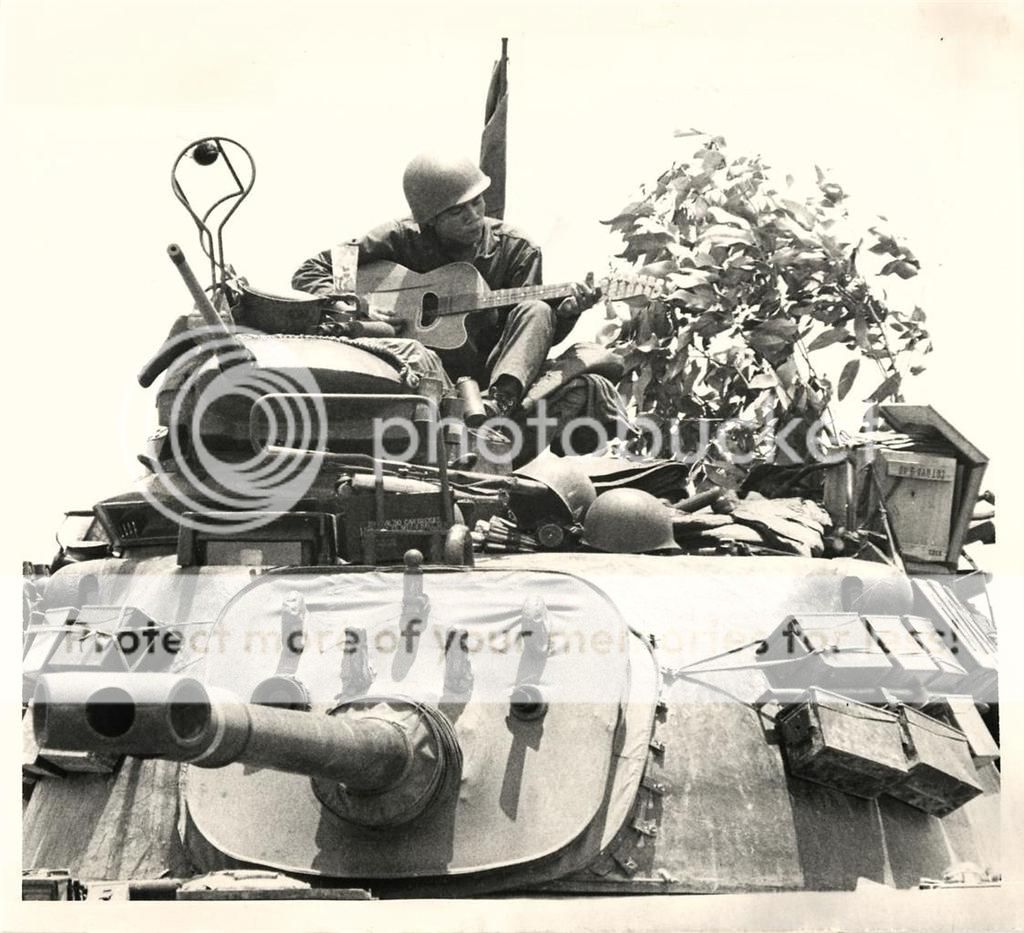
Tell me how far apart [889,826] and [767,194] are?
27.4 feet

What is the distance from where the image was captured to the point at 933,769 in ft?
32.3

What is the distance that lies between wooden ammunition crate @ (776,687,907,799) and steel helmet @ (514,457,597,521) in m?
2.89

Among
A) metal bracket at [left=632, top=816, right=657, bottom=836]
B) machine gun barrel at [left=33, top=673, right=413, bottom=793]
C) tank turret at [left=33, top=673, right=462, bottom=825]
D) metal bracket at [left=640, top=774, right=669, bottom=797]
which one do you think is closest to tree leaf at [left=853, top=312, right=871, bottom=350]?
metal bracket at [left=640, top=774, right=669, bottom=797]

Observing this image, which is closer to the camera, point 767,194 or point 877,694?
point 877,694

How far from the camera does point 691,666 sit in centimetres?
1040

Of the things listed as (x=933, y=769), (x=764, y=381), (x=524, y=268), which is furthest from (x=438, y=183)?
(x=933, y=769)

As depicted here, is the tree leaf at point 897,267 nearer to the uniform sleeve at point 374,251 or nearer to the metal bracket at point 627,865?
the uniform sleeve at point 374,251

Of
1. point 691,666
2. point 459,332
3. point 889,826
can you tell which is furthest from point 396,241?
point 889,826

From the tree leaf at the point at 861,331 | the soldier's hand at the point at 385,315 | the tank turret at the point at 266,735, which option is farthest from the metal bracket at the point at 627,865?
the tree leaf at the point at 861,331

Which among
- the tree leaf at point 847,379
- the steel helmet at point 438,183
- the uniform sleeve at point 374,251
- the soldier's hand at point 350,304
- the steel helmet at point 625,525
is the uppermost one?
the steel helmet at point 438,183

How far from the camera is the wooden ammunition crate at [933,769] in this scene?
986 centimetres

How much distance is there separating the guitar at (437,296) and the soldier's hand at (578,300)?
5cm

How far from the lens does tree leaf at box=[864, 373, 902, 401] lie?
15.2 meters

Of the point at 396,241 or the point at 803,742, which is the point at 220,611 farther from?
the point at 396,241
